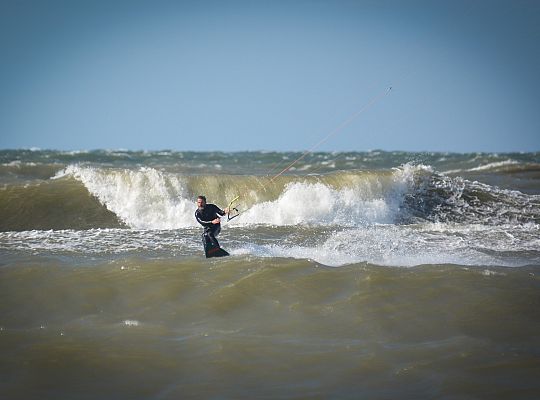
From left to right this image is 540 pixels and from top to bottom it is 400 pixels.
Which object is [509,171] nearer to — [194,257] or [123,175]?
[123,175]

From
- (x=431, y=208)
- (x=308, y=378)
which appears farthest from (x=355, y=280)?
(x=431, y=208)

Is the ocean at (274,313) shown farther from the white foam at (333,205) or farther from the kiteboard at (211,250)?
the white foam at (333,205)

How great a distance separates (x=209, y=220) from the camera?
407 inches

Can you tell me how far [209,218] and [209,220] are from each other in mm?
35

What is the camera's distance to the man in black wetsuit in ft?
33.2

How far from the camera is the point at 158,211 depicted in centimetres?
1673

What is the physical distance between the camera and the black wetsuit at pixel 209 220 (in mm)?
10094

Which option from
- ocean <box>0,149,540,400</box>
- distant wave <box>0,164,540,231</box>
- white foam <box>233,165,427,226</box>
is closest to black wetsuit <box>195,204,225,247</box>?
ocean <box>0,149,540,400</box>

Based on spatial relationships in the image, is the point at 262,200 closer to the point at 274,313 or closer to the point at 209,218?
the point at 209,218

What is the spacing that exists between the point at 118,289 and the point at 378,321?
3498 mm

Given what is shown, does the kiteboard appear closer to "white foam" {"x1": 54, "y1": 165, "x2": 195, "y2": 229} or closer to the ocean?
the ocean

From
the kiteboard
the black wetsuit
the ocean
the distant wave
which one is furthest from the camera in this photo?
the distant wave

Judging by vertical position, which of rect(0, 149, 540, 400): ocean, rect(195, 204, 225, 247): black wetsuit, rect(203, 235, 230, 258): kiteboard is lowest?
rect(0, 149, 540, 400): ocean

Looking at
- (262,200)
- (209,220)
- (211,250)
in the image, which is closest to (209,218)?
(209,220)
